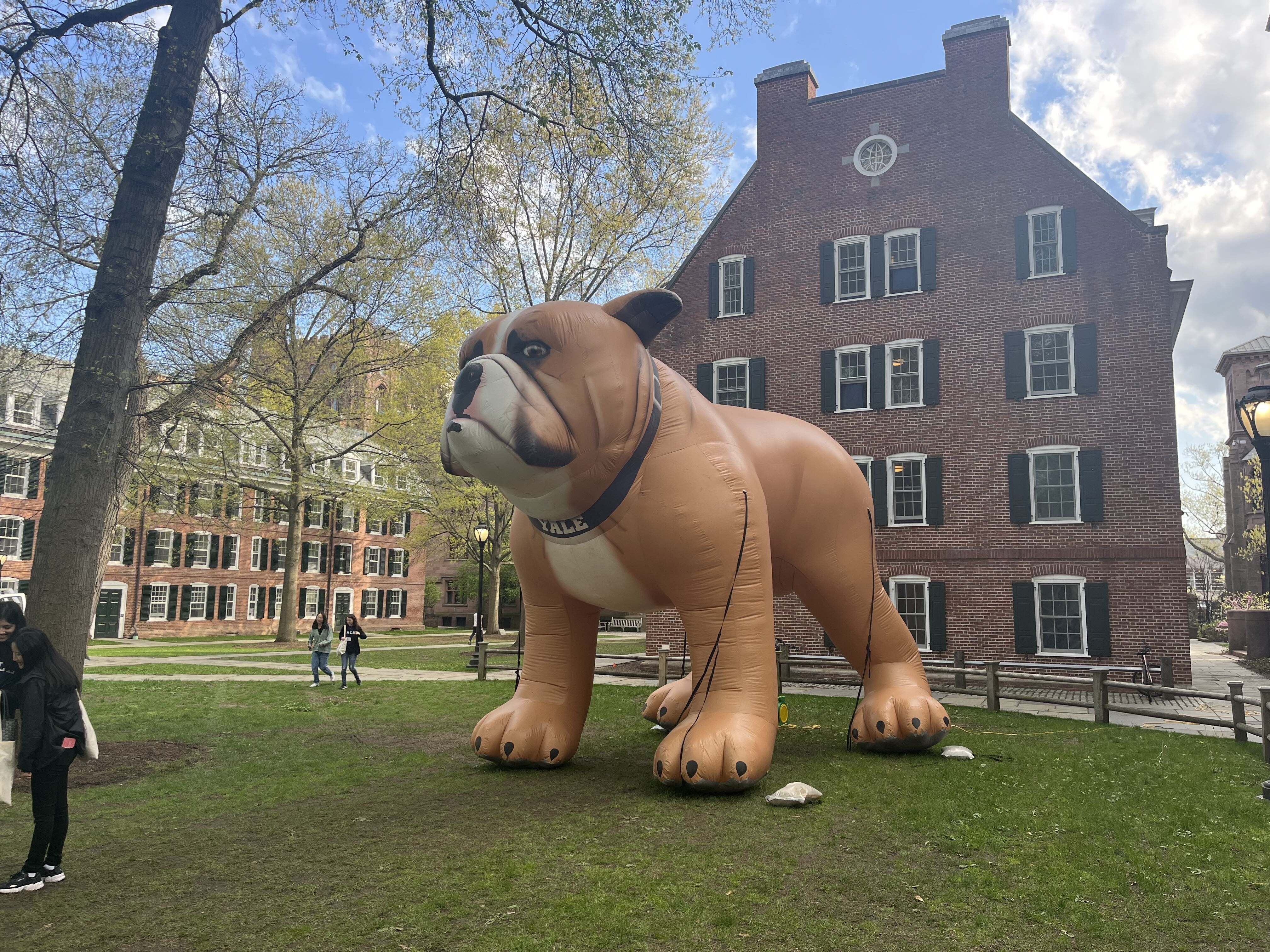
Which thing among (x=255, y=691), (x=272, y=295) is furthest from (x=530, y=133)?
(x=255, y=691)

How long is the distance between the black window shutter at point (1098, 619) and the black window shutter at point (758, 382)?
759 cm

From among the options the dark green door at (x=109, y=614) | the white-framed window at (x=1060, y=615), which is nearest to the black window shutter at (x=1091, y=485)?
the white-framed window at (x=1060, y=615)

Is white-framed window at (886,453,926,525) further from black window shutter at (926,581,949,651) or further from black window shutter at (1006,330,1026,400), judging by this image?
black window shutter at (1006,330,1026,400)

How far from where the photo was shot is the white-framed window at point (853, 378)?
18.7 m

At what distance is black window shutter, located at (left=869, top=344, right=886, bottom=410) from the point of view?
725 inches

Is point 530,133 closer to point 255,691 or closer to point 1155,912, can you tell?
point 1155,912

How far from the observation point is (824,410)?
62.2ft

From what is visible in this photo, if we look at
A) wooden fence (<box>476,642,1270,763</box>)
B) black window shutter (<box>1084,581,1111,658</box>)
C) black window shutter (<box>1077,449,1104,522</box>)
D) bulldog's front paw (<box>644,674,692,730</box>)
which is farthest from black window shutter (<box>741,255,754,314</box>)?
bulldog's front paw (<box>644,674,692,730</box>)

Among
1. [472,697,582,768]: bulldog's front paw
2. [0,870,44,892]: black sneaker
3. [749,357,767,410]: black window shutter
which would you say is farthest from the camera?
[749,357,767,410]: black window shutter

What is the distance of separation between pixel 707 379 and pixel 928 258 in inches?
216

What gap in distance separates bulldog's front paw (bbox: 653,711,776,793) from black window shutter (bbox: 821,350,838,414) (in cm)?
1400

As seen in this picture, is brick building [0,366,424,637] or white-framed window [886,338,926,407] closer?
white-framed window [886,338,926,407]

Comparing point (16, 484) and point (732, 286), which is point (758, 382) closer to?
point (732, 286)

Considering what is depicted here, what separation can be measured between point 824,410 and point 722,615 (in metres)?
13.8
